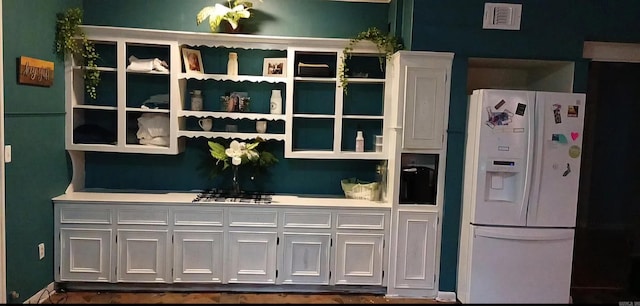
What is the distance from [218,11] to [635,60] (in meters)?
3.47

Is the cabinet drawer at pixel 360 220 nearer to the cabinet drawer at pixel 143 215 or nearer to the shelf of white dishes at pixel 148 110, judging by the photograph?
the cabinet drawer at pixel 143 215

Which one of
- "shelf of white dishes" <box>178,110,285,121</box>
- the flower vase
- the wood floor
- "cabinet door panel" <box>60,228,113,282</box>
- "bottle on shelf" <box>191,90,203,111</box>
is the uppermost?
"bottle on shelf" <box>191,90,203,111</box>

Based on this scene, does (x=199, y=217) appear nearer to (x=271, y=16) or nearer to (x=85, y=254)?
(x=85, y=254)

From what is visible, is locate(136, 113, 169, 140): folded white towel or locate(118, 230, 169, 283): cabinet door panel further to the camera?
locate(136, 113, 169, 140): folded white towel

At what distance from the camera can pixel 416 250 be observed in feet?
12.6

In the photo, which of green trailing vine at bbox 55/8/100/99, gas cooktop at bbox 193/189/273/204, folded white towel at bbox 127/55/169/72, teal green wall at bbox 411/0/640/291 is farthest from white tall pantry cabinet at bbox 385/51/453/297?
green trailing vine at bbox 55/8/100/99

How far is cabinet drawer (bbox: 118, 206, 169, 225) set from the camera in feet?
12.2

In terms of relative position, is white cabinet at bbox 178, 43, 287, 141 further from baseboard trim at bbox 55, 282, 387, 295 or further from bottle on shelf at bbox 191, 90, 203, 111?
baseboard trim at bbox 55, 282, 387, 295

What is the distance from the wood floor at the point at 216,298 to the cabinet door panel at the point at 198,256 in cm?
15

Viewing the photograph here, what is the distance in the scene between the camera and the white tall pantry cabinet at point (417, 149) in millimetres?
3703

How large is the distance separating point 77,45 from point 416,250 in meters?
3.21

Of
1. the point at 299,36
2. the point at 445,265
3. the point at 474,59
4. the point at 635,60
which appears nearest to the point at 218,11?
the point at 299,36

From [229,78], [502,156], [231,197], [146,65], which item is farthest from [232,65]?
[502,156]

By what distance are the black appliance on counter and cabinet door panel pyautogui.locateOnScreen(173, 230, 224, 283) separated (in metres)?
1.55
